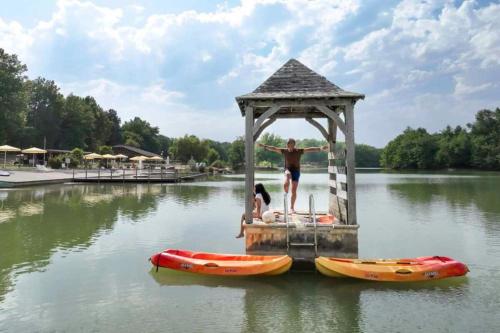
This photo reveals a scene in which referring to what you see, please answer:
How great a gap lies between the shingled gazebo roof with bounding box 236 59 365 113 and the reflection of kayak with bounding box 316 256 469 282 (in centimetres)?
403

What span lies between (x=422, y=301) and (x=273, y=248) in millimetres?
3480

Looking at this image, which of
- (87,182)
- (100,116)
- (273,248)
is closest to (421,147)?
(100,116)

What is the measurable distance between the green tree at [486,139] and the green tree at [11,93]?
100 metres

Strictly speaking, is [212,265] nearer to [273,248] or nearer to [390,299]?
[273,248]

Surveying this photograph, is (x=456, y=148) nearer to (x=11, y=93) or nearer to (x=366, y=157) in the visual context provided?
(x=366, y=157)

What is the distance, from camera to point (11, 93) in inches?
2208

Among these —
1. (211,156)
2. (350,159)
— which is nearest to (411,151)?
(211,156)

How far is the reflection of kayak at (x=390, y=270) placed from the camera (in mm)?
8125

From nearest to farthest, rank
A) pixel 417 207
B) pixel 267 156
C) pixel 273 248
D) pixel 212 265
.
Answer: pixel 212 265
pixel 273 248
pixel 417 207
pixel 267 156

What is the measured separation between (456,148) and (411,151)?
17330mm

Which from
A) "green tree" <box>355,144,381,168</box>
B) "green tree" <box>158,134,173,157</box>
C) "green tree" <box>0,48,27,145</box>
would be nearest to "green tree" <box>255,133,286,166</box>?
"green tree" <box>158,134,173,157</box>

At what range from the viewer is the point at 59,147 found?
83.5 metres

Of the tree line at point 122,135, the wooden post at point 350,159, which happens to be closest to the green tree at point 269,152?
the tree line at point 122,135

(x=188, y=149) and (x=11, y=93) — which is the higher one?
(x=11, y=93)
